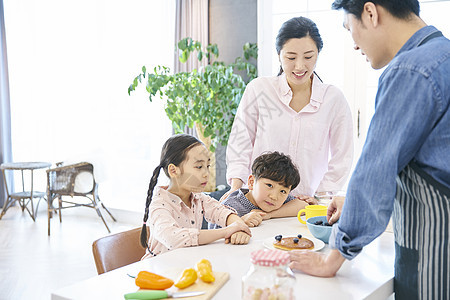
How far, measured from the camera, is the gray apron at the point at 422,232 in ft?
3.52

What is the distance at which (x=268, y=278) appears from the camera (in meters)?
0.98

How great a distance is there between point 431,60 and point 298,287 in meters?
0.60

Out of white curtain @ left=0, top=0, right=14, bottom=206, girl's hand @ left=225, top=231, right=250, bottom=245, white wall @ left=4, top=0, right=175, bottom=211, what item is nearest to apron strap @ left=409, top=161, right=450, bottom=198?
girl's hand @ left=225, top=231, right=250, bottom=245

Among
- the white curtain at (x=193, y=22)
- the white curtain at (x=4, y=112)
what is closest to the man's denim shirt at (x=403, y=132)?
the white curtain at (x=193, y=22)

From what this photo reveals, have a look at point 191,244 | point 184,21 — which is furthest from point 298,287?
point 184,21

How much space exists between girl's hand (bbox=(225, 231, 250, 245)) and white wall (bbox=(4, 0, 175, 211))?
3647 millimetres

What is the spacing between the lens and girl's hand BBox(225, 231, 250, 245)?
62.9 inches

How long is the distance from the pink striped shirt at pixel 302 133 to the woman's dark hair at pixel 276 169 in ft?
0.83

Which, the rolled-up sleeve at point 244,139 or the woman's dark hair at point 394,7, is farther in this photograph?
the rolled-up sleeve at point 244,139

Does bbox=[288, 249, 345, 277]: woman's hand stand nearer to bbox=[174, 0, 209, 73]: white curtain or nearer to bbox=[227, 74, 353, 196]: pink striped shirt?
bbox=[227, 74, 353, 196]: pink striped shirt

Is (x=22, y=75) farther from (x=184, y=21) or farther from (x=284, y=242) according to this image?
(x=284, y=242)

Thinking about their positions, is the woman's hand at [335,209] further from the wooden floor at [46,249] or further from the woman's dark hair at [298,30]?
the wooden floor at [46,249]

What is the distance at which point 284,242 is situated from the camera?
1.54 m

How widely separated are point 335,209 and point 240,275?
1.36 ft
